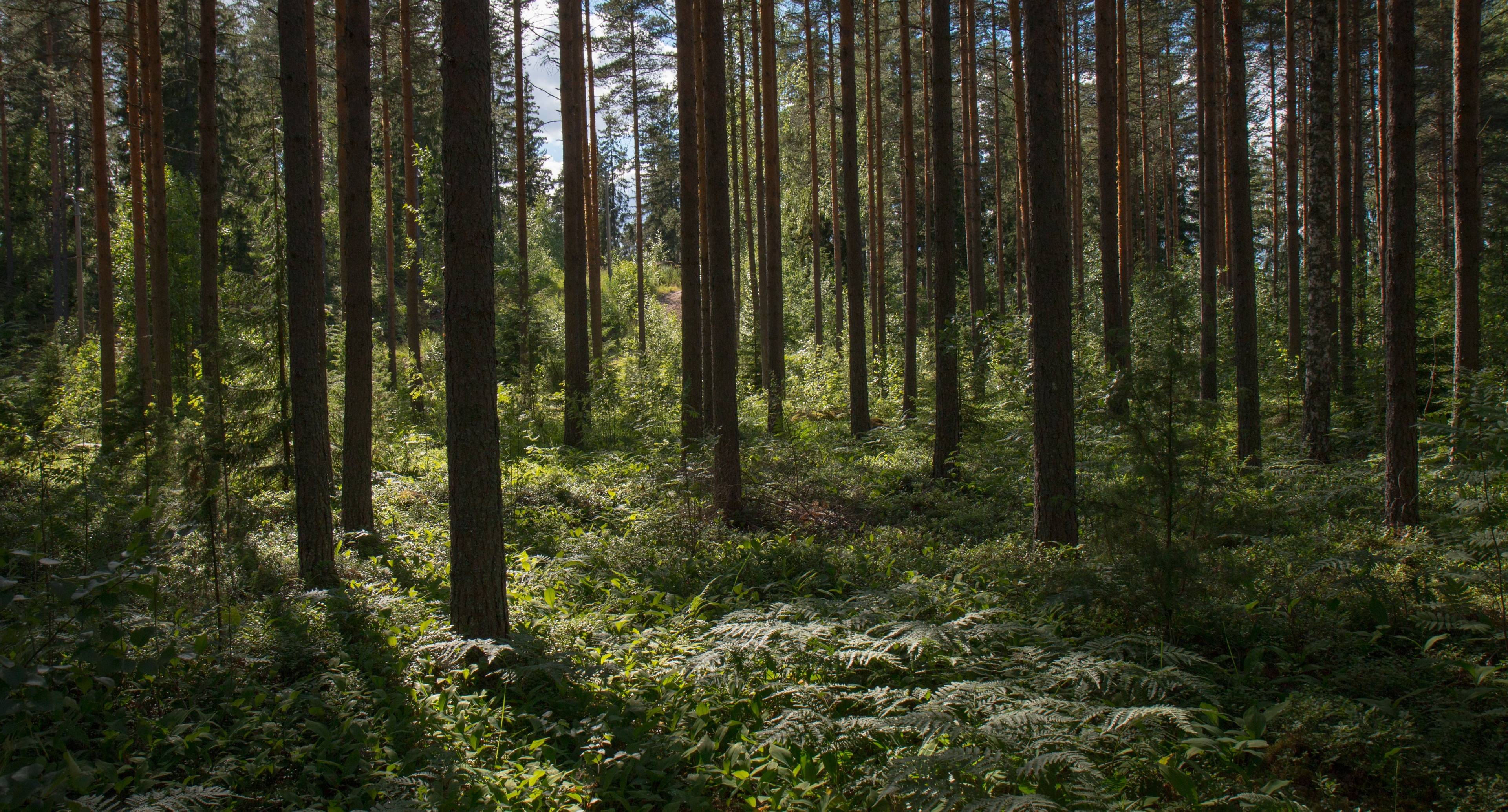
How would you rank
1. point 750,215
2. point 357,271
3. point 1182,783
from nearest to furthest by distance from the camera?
point 1182,783, point 357,271, point 750,215

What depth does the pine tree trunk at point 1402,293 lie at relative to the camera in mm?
6953

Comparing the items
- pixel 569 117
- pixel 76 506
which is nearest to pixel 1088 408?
pixel 76 506

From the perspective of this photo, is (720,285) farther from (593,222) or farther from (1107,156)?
(593,222)

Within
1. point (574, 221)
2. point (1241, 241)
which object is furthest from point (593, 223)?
point (1241, 241)

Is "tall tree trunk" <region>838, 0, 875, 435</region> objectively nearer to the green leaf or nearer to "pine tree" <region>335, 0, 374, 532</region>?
"pine tree" <region>335, 0, 374, 532</region>

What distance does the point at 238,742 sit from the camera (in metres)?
4.11

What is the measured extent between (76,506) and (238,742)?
10.3 ft

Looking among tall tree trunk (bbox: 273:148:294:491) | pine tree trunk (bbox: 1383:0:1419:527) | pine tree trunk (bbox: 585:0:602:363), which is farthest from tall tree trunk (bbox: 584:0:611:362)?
pine tree trunk (bbox: 1383:0:1419:527)

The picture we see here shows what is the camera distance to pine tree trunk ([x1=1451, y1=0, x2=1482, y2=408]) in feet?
25.2

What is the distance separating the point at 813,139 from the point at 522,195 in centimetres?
776

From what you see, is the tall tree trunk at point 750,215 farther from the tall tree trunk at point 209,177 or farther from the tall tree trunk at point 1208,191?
the tall tree trunk at point 1208,191

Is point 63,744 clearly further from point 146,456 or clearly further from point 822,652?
point 146,456

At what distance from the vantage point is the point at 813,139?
67.0 ft

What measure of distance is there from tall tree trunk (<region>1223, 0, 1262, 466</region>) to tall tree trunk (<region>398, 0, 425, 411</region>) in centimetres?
1175
